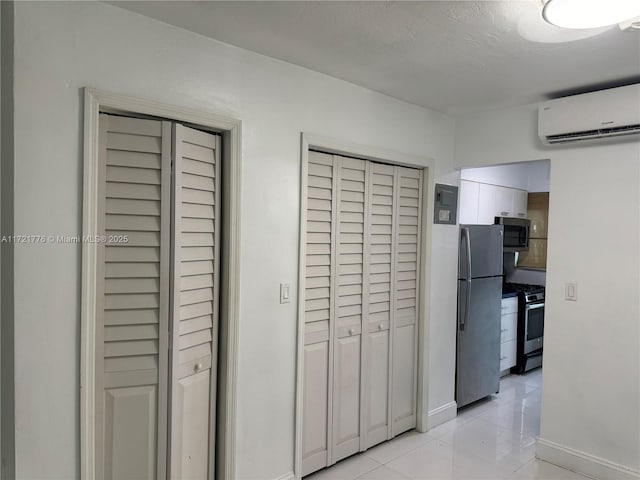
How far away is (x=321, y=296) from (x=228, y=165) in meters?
0.97

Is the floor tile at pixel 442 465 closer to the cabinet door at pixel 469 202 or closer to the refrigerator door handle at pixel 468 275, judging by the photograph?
the refrigerator door handle at pixel 468 275

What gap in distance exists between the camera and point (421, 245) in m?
3.17

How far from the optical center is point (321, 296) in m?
2.57

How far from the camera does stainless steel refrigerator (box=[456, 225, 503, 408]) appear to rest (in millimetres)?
3473

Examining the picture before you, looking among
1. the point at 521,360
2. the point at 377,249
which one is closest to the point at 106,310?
the point at 377,249

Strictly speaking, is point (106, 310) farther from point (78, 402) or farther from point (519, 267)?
point (519, 267)

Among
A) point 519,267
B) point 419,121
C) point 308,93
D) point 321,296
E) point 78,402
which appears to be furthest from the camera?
point 519,267

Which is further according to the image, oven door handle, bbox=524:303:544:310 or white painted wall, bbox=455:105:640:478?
oven door handle, bbox=524:303:544:310

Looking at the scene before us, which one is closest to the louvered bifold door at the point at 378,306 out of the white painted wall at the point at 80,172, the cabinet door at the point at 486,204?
the white painted wall at the point at 80,172

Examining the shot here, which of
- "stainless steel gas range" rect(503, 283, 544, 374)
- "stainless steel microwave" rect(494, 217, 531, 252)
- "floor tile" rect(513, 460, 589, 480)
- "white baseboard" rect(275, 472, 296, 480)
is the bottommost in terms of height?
"floor tile" rect(513, 460, 589, 480)

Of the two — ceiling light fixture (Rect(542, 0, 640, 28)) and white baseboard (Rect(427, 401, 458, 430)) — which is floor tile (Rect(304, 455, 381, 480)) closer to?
A: white baseboard (Rect(427, 401, 458, 430))

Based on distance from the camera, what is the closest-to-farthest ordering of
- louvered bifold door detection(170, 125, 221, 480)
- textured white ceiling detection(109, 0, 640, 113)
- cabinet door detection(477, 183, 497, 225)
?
textured white ceiling detection(109, 0, 640, 113), louvered bifold door detection(170, 125, 221, 480), cabinet door detection(477, 183, 497, 225)

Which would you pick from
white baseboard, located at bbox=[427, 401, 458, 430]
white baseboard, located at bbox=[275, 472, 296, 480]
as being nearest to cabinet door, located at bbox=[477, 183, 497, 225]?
white baseboard, located at bbox=[427, 401, 458, 430]

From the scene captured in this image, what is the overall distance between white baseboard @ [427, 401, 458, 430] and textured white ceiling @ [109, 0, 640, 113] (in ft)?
7.69
